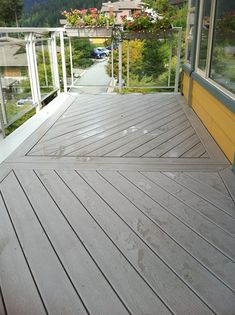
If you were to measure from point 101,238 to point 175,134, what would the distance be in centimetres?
190

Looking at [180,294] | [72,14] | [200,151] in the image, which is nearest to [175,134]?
[200,151]

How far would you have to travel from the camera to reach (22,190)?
2.08 m

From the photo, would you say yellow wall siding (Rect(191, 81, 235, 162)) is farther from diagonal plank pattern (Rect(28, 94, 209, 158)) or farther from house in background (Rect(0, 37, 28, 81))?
house in background (Rect(0, 37, 28, 81))

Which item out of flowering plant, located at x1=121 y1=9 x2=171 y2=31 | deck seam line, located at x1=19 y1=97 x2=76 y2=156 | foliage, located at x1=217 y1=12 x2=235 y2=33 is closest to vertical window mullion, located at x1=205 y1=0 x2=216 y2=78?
foliage, located at x1=217 y1=12 x2=235 y2=33

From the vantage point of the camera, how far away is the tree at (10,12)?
31.1 metres

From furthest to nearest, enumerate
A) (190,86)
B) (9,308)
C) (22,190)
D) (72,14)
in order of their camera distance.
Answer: (72,14) → (190,86) → (22,190) → (9,308)

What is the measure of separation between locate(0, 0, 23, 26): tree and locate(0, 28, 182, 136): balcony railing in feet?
96.6

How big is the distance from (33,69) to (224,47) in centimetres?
233

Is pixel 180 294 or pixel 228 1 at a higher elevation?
pixel 228 1

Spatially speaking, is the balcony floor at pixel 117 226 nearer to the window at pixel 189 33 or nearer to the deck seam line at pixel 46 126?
the deck seam line at pixel 46 126

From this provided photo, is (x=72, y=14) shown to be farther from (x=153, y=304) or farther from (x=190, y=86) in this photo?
(x=153, y=304)

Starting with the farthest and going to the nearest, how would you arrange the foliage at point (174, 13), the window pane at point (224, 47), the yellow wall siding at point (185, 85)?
the foliage at point (174, 13), the yellow wall siding at point (185, 85), the window pane at point (224, 47)

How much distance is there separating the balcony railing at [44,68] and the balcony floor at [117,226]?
615 millimetres

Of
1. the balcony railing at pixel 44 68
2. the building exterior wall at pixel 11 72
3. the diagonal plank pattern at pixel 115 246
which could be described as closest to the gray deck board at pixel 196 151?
the diagonal plank pattern at pixel 115 246
